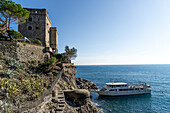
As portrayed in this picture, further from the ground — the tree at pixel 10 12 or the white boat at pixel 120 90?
the tree at pixel 10 12

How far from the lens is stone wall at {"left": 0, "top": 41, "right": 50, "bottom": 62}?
17.5 m

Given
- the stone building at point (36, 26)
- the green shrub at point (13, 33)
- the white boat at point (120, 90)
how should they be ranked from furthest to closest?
the white boat at point (120, 90) < the stone building at point (36, 26) < the green shrub at point (13, 33)

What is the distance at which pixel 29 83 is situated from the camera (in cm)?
1484

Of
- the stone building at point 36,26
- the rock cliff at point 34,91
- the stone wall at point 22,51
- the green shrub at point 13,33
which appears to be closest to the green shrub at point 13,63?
the rock cliff at point 34,91

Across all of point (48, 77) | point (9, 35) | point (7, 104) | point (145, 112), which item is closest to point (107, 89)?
point (145, 112)

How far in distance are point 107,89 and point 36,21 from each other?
1283 inches

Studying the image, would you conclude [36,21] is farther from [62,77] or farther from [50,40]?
[62,77]

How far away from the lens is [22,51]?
19016 millimetres

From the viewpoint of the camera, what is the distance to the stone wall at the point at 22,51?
17.5m

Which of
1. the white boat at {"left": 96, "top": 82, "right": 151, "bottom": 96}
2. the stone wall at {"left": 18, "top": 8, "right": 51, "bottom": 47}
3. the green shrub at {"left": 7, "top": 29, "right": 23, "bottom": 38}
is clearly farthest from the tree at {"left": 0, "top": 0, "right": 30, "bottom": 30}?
the white boat at {"left": 96, "top": 82, "right": 151, "bottom": 96}

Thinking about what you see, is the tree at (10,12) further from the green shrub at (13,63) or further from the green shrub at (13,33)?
the green shrub at (13,63)

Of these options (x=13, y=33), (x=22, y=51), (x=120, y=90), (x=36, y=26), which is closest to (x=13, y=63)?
(x=22, y=51)

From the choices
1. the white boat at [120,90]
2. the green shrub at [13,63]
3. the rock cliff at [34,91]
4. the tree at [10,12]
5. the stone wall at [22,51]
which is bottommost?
the white boat at [120,90]

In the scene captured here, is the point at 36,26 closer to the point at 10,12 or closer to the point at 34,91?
the point at 10,12
